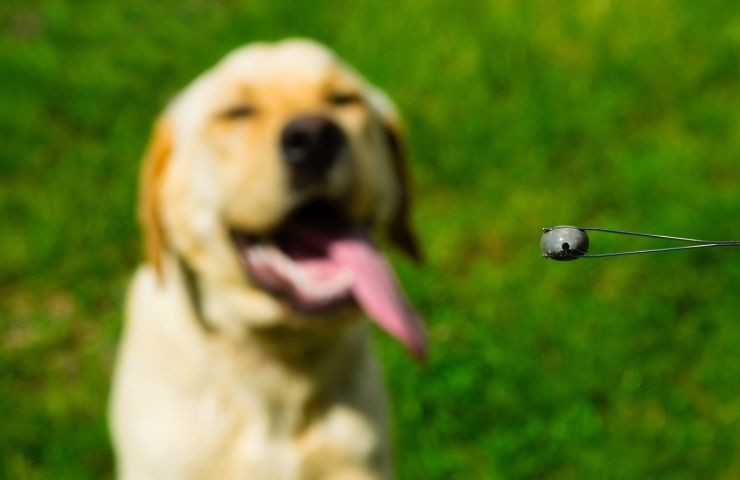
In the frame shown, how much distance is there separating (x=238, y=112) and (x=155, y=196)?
0.93ft

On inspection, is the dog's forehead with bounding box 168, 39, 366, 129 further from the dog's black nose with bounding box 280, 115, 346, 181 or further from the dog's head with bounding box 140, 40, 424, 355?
the dog's black nose with bounding box 280, 115, 346, 181

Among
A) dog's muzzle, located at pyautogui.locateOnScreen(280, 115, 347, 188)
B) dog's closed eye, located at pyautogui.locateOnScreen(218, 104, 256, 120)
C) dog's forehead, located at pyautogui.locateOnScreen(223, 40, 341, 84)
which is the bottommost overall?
dog's muzzle, located at pyautogui.locateOnScreen(280, 115, 347, 188)

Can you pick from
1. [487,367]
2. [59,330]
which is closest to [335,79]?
[487,367]

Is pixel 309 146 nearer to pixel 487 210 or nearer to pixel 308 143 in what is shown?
pixel 308 143

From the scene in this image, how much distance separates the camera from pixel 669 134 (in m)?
4.16

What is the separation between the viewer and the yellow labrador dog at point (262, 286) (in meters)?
2.25

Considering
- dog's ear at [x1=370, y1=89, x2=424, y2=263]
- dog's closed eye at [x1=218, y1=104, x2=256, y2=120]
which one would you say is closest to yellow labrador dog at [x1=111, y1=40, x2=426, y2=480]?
dog's closed eye at [x1=218, y1=104, x2=256, y2=120]

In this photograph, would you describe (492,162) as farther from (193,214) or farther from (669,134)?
(193,214)

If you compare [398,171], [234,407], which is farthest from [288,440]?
[398,171]

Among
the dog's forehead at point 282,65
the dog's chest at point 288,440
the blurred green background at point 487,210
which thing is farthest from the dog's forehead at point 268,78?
the blurred green background at point 487,210

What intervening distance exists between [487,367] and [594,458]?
1.45 ft

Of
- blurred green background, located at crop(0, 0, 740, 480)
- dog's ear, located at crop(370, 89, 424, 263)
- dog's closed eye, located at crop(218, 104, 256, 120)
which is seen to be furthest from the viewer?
blurred green background, located at crop(0, 0, 740, 480)

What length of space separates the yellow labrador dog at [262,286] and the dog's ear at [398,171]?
0.37 ft

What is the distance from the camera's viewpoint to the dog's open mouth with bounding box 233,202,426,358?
225 centimetres
